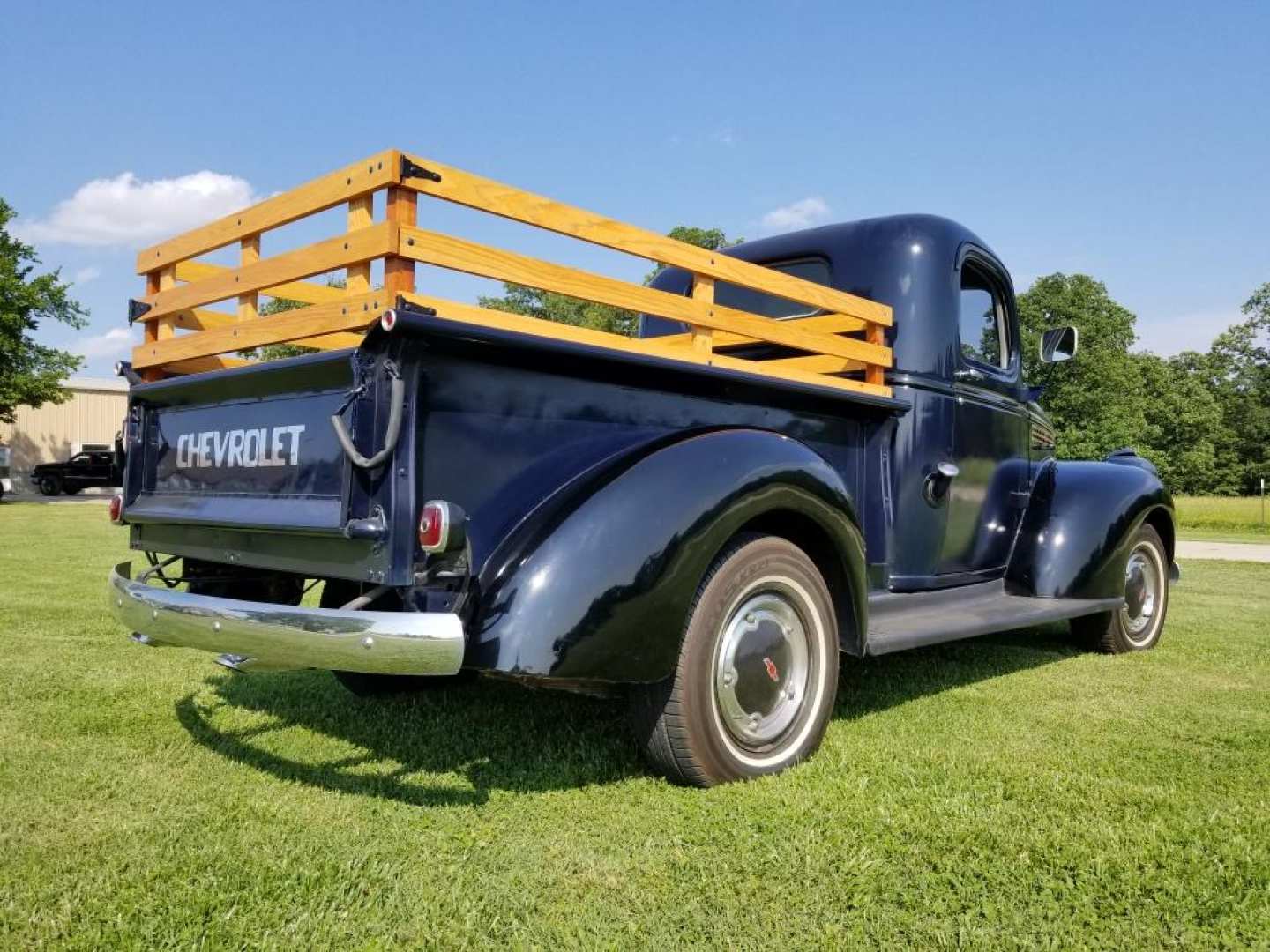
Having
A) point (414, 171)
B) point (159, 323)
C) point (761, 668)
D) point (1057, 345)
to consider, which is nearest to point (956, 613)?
point (761, 668)

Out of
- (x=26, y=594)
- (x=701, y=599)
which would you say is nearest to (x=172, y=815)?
(x=701, y=599)

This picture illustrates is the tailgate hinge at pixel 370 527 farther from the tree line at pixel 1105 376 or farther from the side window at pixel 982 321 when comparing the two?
the tree line at pixel 1105 376

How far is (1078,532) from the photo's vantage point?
479cm

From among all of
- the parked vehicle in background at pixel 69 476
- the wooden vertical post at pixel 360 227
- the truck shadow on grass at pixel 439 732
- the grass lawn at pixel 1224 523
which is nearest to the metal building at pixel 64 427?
the parked vehicle in background at pixel 69 476

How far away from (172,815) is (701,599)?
1.59m

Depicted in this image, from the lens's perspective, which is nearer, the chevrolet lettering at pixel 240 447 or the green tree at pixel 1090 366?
the chevrolet lettering at pixel 240 447

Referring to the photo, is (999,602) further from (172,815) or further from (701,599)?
(172,815)

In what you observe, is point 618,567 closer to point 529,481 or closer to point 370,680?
point 529,481

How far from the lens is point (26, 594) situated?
691 cm

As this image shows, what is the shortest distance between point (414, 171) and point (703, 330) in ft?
3.73

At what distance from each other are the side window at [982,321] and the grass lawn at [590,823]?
1673 millimetres

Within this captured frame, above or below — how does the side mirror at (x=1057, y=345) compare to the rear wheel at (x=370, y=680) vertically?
above

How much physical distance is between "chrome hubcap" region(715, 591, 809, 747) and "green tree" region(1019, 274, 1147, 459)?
36.8 m

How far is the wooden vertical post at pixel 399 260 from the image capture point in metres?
2.42
